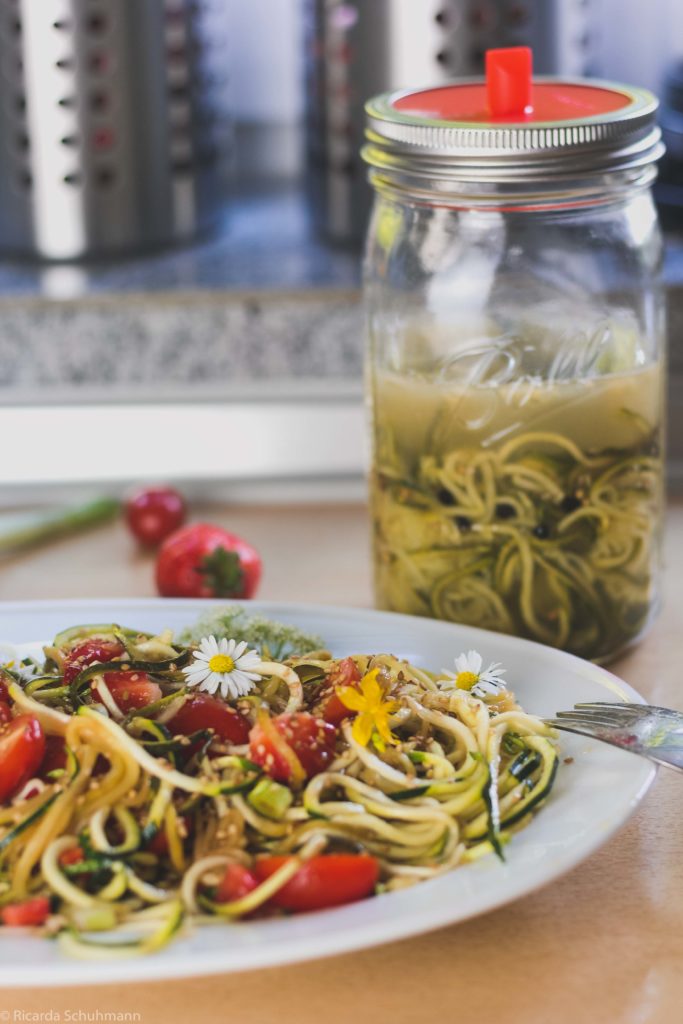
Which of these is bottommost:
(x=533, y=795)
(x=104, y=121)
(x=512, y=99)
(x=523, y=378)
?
(x=533, y=795)

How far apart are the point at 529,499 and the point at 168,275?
30.7 inches

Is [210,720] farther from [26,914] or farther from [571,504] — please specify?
[571,504]

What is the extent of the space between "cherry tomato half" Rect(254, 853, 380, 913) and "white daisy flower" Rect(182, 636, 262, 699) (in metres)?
0.20

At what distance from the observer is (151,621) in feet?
4.29

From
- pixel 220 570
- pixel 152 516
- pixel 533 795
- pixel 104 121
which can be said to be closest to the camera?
pixel 533 795

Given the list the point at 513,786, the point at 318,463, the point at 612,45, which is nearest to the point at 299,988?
the point at 513,786

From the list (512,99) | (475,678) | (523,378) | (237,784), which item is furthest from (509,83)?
(237,784)

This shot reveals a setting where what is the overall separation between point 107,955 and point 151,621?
49 centimetres

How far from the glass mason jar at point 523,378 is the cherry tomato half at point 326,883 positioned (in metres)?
0.42

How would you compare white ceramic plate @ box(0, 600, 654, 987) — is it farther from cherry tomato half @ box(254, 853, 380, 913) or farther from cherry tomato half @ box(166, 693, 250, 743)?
cherry tomato half @ box(166, 693, 250, 743)

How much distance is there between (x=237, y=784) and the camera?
980mm

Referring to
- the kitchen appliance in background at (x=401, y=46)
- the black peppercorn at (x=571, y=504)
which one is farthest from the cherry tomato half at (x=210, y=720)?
the kitchen appliance in background at (x=401, y=46)

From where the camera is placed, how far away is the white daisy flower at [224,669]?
1.10 m

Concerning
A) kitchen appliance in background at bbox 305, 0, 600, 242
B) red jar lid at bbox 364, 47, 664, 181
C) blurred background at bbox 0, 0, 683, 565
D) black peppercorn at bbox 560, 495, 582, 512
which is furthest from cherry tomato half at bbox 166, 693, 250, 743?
kitchen appliance in background at bbox 305, 0, 600, 242
